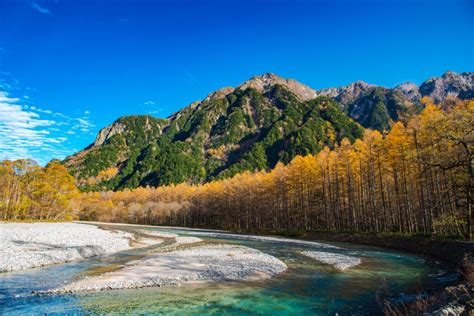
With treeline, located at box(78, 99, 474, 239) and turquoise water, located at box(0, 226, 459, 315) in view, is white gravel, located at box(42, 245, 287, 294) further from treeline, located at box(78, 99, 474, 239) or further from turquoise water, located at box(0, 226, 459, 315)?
treeline, located at box(78, 99, 474, 239)

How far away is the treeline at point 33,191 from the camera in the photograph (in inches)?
2803

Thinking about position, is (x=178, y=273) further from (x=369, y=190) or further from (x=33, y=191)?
(x=33, y=191)

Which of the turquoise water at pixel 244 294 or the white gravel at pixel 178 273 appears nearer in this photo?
the turquoise water at pixel 244 294

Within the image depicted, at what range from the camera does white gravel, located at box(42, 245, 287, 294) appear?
1620 centimetres

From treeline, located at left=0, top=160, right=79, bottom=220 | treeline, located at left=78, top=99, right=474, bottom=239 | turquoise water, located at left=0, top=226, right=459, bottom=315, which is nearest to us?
turquoise water, located at left=0, top=226, right=459, bottom=315

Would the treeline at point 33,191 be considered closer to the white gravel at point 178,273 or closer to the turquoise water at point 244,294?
the turquoise water at point 244,294

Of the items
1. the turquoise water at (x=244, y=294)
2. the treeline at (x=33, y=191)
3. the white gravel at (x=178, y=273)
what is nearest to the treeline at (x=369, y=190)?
the turquoise water at (x=244, y=294)

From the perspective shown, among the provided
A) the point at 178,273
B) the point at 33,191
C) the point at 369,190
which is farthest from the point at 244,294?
the point at 33,191

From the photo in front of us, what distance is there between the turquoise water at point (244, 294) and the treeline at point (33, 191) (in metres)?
66.0

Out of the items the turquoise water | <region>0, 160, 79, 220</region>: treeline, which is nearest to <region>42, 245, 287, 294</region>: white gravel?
the turquoise water

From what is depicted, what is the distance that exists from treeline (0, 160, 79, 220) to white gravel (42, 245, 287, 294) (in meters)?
68.6

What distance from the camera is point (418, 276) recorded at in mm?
19453

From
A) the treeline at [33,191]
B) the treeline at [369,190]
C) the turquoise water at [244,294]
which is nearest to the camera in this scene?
the turquoise water at [244,294]

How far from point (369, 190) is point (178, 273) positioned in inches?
1560
